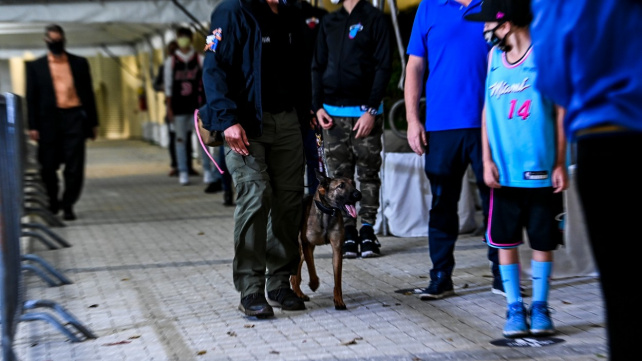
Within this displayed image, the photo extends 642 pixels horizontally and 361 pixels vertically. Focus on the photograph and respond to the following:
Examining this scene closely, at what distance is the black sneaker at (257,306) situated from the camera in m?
5.17

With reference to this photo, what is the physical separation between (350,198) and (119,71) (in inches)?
1266

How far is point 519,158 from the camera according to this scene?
4.46 m

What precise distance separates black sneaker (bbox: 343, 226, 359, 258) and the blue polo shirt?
5.90ft

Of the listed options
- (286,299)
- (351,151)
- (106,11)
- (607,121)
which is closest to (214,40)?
(286,299)

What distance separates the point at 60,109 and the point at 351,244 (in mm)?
4506

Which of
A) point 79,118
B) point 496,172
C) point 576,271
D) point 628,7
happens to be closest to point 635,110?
point 628,7

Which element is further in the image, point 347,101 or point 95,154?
point 95,154

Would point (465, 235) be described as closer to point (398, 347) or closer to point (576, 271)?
point (576, 271)

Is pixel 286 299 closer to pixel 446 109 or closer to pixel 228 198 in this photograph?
pixel 446 109

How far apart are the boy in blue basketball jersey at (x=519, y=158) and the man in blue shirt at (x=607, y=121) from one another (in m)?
2.16

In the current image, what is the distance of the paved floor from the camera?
14.8 ft

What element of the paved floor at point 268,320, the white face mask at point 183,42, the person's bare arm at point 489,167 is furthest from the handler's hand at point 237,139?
the white face mask at point 183,42

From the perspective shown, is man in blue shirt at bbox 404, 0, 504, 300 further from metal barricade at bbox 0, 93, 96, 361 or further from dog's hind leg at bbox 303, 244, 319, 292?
metal barricade at bbox 0, 93, 96, 361

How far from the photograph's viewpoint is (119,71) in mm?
36219
